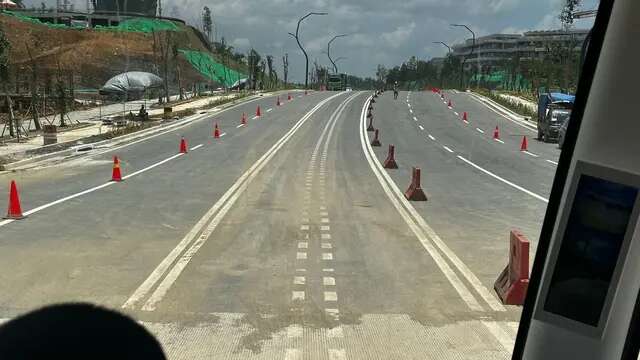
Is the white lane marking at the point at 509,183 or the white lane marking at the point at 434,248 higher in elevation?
the white lane marking at the point at 434,248

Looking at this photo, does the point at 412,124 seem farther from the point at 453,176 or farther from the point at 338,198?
the point at 338,198

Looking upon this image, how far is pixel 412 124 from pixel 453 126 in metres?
2.78

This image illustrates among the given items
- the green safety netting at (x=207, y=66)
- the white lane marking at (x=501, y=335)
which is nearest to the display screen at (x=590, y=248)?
the white lane marking at (x=501, y=335)

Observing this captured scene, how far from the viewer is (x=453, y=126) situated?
140 ft

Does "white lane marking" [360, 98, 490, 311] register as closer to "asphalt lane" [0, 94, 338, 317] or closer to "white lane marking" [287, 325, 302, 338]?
"white lane marking" [287, 325, 302, 338]

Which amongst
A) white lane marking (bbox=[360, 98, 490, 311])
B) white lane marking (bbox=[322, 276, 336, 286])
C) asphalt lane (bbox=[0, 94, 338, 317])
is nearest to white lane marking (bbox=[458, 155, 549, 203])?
white lane marking (bbox=[360, 98, 490, 311])

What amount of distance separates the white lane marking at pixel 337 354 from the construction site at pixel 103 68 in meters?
28.4

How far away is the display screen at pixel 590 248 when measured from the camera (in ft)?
9.03

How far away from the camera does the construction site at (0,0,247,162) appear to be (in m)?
45.9

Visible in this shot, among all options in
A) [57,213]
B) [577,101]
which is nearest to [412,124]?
[57,213]

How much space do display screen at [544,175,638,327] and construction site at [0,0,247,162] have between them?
31.2m

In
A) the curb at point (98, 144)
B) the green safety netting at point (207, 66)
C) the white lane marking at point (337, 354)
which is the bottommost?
the green safety netting at point (207, 66)

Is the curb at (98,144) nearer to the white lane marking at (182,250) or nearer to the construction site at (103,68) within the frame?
the construction site at (103,68)

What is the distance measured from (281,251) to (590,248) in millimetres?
7536
